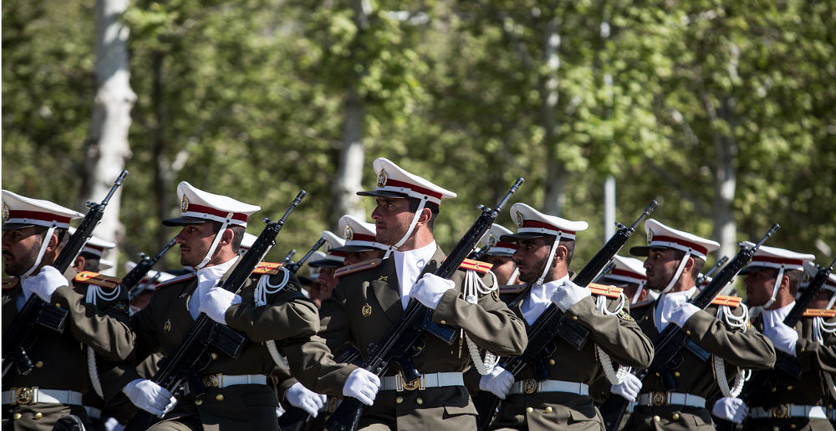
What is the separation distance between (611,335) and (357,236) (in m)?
2.65

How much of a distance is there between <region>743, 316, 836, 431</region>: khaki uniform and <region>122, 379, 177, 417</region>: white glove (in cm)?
463

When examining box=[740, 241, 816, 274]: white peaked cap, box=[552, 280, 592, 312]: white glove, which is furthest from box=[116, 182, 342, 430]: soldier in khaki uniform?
box=[740, 241, 816, 274]: white peaked cap

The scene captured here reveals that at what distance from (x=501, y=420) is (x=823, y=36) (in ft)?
49.8

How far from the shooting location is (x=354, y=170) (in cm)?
1697

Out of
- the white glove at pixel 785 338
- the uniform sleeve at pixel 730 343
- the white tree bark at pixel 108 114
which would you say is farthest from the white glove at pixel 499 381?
the white tree bark at pixel 108 114

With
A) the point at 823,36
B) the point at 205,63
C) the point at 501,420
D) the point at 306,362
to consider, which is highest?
the point at 306,362

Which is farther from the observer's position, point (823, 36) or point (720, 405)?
point (823, 36)

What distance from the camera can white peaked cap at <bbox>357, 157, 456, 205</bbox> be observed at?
5914 mm

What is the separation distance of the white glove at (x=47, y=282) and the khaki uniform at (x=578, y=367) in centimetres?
265

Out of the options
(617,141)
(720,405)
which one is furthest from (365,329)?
(617,141)

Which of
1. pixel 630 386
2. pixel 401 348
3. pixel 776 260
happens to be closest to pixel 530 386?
pixel 630 386

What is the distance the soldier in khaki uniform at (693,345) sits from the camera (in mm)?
7105

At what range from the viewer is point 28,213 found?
6629 mm

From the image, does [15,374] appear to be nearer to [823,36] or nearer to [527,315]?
[527,315]
